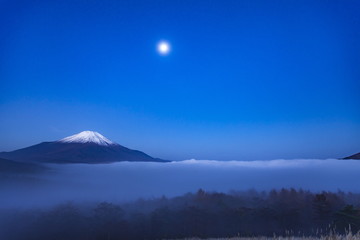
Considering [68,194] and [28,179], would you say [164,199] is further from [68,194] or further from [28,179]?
[28,179]

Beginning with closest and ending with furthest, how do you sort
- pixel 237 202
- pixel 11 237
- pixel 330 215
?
pixel 330 215, pixel 11 237, pixel 237 202

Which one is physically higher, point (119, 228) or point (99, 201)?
point (99, 201)

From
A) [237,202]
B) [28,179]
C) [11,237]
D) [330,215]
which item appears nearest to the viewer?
[330,215]

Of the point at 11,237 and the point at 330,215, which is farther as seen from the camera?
the point at 11,237

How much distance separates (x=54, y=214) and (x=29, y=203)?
583 inches

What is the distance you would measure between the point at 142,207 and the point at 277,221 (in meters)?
77.4

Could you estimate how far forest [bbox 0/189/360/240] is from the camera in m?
150

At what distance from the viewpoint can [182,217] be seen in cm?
15975

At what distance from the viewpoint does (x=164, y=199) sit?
190 metres

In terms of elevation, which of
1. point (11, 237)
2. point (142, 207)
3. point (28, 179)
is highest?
point (28, 179)

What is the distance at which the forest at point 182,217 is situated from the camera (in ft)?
493

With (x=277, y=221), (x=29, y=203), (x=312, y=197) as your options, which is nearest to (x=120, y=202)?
(x=29, y=203)

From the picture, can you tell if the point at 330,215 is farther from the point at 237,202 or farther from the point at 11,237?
the point at 11,237

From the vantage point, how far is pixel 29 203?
164750 millimetres
